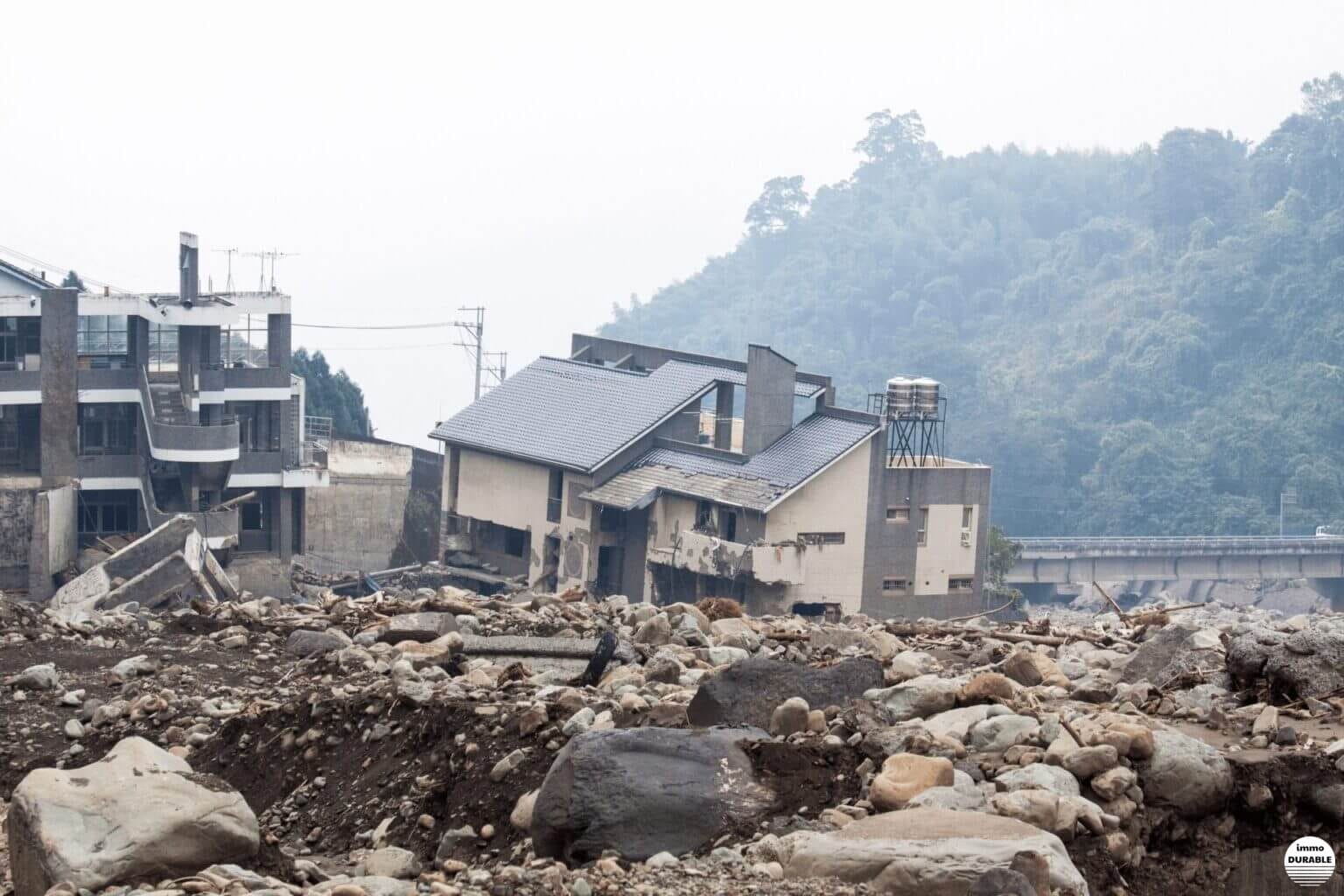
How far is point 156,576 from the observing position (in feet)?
79.1

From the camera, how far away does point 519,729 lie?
318 inches

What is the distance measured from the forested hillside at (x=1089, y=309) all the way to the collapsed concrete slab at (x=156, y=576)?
4338cm

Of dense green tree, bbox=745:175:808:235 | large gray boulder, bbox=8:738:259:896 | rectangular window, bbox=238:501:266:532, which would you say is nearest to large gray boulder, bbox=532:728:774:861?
large gray boulder, bbox=8:738:259:896

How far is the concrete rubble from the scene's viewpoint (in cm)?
625

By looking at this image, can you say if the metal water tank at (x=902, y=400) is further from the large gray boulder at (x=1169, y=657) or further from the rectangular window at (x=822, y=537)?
the large gray boulder at (x=1169, y=657)

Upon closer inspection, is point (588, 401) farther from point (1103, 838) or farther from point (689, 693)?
point (1103, 838)

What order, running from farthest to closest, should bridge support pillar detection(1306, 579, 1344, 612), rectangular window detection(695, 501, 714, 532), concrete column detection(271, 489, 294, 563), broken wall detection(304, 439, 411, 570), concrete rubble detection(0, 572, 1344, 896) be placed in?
bridge support pillar detection(1306, 579, 1344, 612) → broken wall detection(304, 439, 411, 570) → concrete column detection(271, 489, 294, 563) → rectangular window detection(695, 501, 714, 532) → concrete rubble detection(0, 572, 1344, 896)

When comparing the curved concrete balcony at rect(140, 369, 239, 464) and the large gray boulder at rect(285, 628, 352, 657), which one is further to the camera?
the curved concrete balcony at rect(140, 369, 239, 464)

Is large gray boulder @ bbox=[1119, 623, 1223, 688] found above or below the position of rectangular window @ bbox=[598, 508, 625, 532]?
above

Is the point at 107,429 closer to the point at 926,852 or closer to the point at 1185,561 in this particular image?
the point at 926,852

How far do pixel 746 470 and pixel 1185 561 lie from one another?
1028 inches

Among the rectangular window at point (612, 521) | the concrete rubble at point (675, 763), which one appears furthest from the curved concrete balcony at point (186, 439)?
the concrete rubble at point (675, 763)

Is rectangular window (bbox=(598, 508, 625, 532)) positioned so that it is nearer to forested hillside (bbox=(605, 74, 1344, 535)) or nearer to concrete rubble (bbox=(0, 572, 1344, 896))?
concrete rubble (bbox=(0, 572, 1344, 896))

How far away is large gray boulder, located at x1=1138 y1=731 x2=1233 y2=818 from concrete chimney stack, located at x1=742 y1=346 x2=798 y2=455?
22.4m
